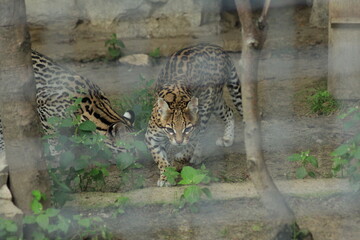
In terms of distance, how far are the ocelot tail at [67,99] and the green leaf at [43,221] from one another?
1.09 meters

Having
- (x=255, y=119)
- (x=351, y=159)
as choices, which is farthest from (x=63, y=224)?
(x=351, y=159)

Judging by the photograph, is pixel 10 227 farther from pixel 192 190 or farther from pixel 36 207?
pixel 192 190

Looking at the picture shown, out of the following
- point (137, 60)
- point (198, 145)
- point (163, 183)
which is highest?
point (137, 60)

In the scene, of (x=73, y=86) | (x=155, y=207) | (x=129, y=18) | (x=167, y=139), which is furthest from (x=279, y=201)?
(x=129, y=18)

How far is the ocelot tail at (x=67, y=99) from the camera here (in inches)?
115

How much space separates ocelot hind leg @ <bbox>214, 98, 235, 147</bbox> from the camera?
10.2 feet

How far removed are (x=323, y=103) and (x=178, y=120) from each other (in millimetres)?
928

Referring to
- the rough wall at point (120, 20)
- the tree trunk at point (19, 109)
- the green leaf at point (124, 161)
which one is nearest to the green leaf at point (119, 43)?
the rough wall at point (120, 20)

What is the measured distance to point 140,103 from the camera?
3266mm

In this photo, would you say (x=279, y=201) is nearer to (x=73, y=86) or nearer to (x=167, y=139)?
(x=167, y=139)

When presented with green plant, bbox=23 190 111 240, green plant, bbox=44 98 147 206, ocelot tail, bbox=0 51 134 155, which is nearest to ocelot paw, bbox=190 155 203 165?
ocelot tail, bbox=0 51 134 155

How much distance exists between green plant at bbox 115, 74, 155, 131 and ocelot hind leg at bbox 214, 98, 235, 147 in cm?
32

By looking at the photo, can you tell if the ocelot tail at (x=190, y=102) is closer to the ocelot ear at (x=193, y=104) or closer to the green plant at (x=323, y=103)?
the ocelot ear at (x=193, y=104)

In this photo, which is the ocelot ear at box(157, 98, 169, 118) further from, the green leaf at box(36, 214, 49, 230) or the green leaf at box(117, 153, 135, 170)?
the green leaf at box(36, 214, 49, 230)
